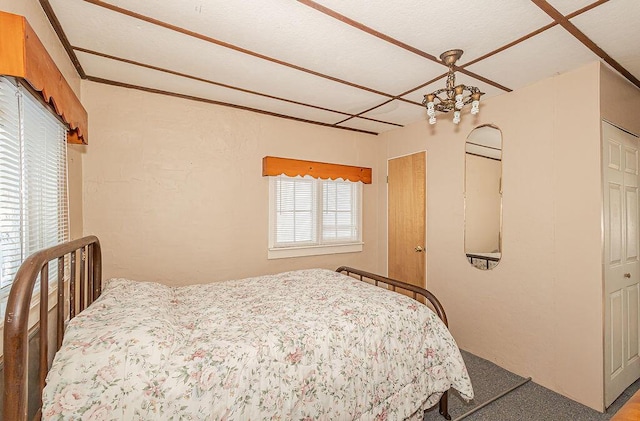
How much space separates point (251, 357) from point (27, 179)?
142 centimetres

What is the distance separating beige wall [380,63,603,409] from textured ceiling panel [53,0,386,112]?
1.26 m

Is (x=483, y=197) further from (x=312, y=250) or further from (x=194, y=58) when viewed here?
(x=194, y=58)

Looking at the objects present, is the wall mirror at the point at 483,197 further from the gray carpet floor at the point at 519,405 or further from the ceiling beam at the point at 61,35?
the ceiling beam at the point at 61,35

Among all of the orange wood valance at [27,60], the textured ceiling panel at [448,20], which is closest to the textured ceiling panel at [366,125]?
the textured ceiling panel at [448,20]

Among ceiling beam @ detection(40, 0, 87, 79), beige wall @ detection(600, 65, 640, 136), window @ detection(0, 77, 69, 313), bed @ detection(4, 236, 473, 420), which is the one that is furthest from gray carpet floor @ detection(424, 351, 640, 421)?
ceiling beam @ detection(40, 0, 87, 79)

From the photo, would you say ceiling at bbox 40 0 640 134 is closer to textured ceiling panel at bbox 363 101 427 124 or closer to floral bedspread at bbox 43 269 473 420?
textured ceiling panel at bbox 363 101 427 124

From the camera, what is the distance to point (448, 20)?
163 cm

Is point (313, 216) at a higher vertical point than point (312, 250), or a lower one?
higher

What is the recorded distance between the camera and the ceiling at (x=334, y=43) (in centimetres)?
156

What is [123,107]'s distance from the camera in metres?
2.54

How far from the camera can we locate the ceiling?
156cm

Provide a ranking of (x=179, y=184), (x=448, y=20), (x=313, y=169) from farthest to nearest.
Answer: (x=313, y=169), (x=179, y=184), (x=448, y=20)

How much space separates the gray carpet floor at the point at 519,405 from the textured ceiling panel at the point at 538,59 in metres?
2.43

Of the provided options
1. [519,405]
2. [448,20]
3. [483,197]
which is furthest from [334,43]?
[519,405]
